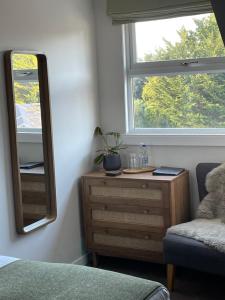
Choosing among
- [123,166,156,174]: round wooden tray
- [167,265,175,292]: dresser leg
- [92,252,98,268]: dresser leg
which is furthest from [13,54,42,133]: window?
[167,265,175,292]: dresser leg

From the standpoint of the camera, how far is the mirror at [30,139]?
2.98 m

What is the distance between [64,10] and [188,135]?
1344 millimetres

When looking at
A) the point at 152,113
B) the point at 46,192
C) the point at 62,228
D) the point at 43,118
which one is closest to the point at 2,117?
the point at 43,118

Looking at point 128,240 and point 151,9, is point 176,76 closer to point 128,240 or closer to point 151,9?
point 151,9

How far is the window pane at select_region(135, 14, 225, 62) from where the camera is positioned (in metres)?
3.66

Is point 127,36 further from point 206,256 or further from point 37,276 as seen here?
point 37,276

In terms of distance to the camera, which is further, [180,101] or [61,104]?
[180,101]

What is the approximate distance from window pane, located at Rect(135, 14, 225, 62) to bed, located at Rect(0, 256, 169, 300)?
2.12 meters

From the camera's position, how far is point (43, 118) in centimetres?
330

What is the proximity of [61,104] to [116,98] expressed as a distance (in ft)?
2.10

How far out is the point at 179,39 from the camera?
3.77 meters

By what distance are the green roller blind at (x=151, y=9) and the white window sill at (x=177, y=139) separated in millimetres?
921

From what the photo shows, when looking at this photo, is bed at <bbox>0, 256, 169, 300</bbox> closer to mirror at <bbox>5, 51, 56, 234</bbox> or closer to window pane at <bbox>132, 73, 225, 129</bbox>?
mirror at <bbox>5, 51, 56, 234</bbox>

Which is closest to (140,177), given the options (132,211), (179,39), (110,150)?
(132,211)
